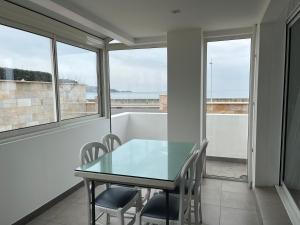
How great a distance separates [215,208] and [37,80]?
2.66 metres

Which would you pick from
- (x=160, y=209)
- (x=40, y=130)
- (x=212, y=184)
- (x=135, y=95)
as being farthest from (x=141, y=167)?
(x=135, y=95)

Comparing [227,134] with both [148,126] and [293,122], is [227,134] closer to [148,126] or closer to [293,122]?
[293,122]

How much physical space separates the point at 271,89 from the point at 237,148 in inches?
46.8

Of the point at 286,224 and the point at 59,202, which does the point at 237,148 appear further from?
the point at 59,202

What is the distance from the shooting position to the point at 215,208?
276cm

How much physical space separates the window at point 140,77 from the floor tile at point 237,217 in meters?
2.36

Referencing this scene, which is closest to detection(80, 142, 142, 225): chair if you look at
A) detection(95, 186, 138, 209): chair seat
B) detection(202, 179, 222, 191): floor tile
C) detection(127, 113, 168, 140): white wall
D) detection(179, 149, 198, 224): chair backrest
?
detection(95, 186, 138, 209): chair seat

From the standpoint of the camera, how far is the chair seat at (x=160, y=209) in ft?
6.10

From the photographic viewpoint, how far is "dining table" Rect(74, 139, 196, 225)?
1772 mm

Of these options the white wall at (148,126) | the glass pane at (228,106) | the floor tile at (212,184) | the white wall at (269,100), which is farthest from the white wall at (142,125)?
the white wall at (269,100)

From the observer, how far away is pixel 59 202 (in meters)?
2.96

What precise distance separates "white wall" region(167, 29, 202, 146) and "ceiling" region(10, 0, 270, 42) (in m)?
0.20

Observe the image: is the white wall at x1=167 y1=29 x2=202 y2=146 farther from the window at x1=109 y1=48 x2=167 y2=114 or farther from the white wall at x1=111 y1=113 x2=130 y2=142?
the white wall at x1=111 y1=113 x2=130 y2=142

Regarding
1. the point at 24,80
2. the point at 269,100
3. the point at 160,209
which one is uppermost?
the point at 24,80
